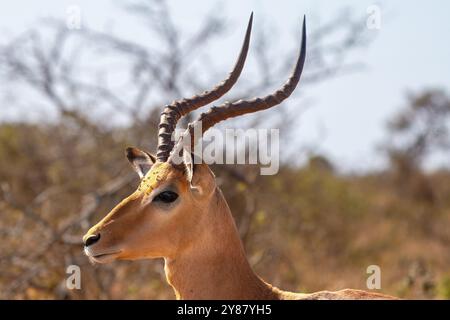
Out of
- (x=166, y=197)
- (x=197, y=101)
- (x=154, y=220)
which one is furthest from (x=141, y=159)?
(x=154, y=220)

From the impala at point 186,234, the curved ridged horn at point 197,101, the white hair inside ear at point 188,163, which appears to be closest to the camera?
the impala at point 186,234

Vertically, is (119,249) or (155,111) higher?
(155,111)

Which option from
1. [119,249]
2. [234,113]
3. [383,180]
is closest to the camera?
[119,249]

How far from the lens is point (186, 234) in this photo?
586cm

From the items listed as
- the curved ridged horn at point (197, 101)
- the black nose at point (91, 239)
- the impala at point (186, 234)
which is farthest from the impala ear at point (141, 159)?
the black nose at point (91, 239)

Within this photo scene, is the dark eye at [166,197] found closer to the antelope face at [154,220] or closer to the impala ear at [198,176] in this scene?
the antelope face at [154,220]

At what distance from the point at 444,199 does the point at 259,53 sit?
17.7 m

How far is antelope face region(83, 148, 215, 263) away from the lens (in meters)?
5.62

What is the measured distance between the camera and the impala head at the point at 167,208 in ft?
18.5

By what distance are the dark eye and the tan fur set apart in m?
0.04

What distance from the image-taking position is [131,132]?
1388 cm

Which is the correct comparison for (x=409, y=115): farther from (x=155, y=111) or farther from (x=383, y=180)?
(x=155, y=111)

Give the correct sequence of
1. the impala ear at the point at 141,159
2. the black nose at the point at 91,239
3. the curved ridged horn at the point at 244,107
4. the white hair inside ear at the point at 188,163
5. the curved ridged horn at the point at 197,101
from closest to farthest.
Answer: the black nose at the point at 91,239, the white hair inside ear at the point at 188,163, the curved ridged horn at the point at 244,107, the curved ridged horn at the point at 197,101, the impala ear at the point at 141,159
